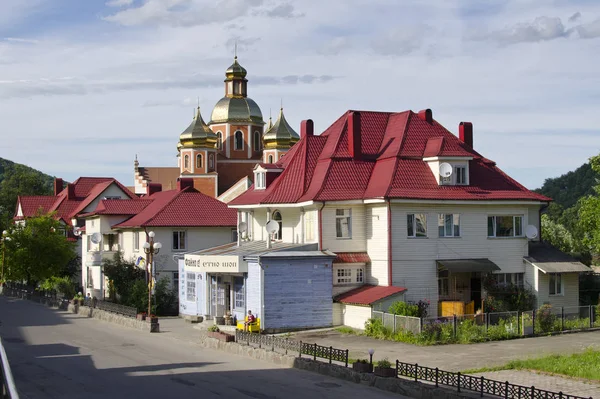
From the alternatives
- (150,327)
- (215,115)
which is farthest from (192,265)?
(215,115)

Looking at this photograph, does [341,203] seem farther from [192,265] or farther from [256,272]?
[192,265]

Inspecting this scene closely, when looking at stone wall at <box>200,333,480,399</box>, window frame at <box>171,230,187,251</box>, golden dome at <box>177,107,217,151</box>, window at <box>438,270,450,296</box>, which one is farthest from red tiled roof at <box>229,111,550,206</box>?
golden dome at <box>177,107,217,151</box>

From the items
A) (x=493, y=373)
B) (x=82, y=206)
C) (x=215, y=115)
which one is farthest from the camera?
(x=215, y=115)

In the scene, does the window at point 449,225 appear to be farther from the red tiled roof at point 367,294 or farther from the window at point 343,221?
the window at point 343,221

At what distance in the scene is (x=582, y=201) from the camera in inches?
1665

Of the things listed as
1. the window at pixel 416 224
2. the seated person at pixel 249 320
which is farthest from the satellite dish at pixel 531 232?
the seated person at pixel 249 320

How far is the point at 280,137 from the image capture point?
301 ft

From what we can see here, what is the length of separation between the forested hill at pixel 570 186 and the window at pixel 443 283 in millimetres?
109820

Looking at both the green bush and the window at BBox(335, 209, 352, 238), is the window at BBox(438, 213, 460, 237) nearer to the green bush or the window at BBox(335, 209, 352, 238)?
the window at BBox(335, 209, 352, 238)

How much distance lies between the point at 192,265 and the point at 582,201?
1880cm

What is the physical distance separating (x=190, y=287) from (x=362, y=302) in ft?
38.5

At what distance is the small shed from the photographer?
3544 centimetres

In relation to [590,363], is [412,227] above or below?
above

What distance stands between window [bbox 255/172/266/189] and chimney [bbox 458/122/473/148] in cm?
1097
